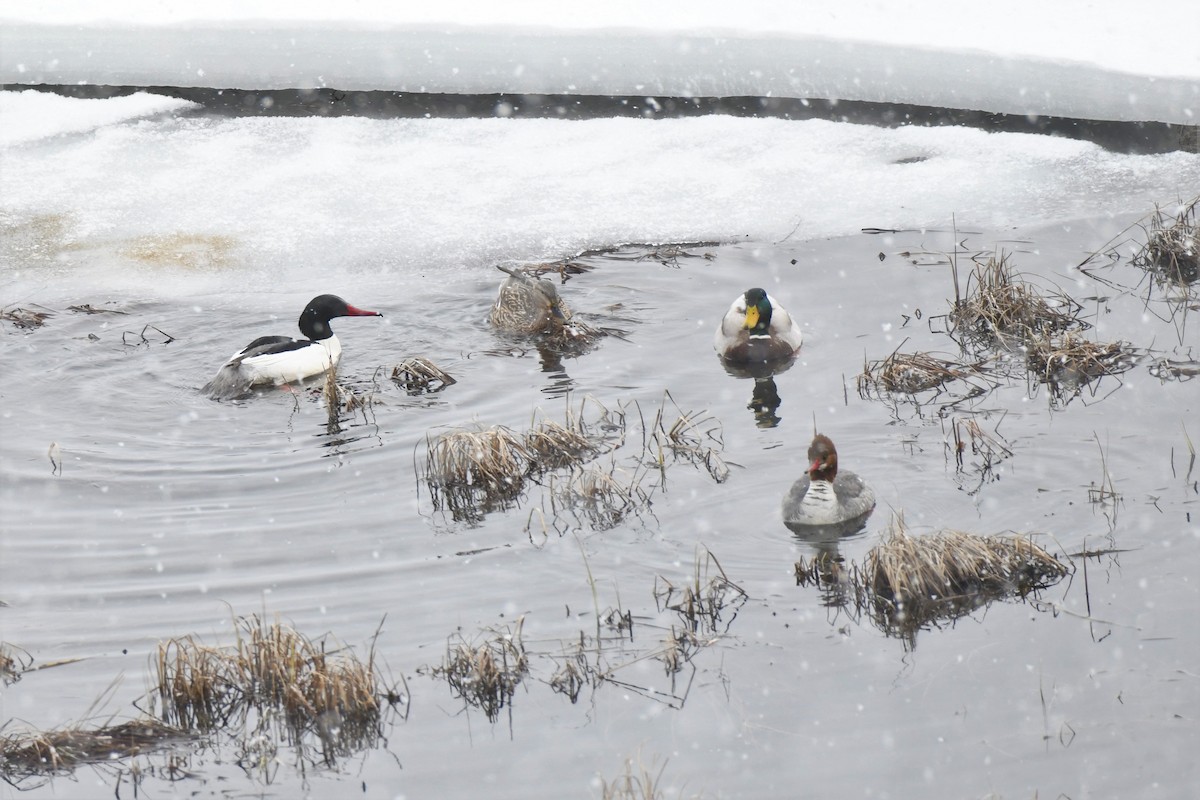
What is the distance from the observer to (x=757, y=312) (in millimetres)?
9625

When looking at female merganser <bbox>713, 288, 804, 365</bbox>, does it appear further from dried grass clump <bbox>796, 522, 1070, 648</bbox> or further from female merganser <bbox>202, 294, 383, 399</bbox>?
dried grass clump <bbox>796, 522, 1070, 648</bbox>

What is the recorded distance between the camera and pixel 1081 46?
44.2ft

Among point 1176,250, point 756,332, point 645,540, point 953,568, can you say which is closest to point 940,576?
point 953,568

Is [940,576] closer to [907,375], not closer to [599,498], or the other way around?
[599,498]

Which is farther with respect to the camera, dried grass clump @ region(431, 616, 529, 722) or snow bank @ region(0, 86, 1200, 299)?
snow bank @ region(0, 86, 1200, 299)

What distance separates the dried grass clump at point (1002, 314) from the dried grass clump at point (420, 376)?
3.57 m

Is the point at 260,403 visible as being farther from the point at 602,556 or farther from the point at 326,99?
the point at 326,99

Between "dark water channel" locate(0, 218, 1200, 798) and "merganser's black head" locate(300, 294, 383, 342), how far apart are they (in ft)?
1.21

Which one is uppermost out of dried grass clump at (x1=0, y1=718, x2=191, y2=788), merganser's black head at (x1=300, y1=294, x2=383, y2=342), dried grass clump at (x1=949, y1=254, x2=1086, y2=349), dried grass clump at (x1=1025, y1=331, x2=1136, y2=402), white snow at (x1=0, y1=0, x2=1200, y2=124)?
white snow at (x1=0, y1=0, x2=1200, y2=124)

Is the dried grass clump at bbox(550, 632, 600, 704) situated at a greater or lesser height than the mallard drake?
lesser

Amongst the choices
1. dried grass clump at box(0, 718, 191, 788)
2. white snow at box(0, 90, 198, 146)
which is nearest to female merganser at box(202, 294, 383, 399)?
dried grass clump at box(0, 718, 191, 788)

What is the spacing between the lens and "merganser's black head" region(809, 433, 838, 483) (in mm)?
7141

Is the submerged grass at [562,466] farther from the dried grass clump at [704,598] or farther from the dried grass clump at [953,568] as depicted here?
the dried grass clump at [953,568]

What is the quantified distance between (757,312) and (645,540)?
3.12m
